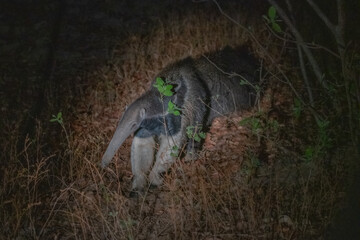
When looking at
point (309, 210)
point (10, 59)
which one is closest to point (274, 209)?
point (309, 210)

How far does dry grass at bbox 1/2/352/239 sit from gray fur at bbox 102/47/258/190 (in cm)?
23

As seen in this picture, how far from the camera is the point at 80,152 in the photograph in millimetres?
6035

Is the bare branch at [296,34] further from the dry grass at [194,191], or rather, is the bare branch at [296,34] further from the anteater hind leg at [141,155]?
the anteater hind leg at [141,155]

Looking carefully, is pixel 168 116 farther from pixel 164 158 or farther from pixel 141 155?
pixel 141 155

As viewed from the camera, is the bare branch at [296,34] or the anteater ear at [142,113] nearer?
the bare branch at [296,34]

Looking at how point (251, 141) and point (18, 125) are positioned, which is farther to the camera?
point (18, 125)

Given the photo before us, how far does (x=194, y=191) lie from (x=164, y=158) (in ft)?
2.47

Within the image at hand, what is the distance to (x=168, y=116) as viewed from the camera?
5.86 metres

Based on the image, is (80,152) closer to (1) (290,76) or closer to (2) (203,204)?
(2) (203,204)

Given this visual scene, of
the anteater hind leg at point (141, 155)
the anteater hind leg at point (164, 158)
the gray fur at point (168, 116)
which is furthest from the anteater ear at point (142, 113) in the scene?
the anteater hind leg at point (141, 155)

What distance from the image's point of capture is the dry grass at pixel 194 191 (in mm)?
4664

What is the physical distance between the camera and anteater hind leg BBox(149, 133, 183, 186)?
19.0 feet

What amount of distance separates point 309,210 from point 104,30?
821cm

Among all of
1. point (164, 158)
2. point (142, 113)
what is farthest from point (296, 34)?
point (164, 158)
